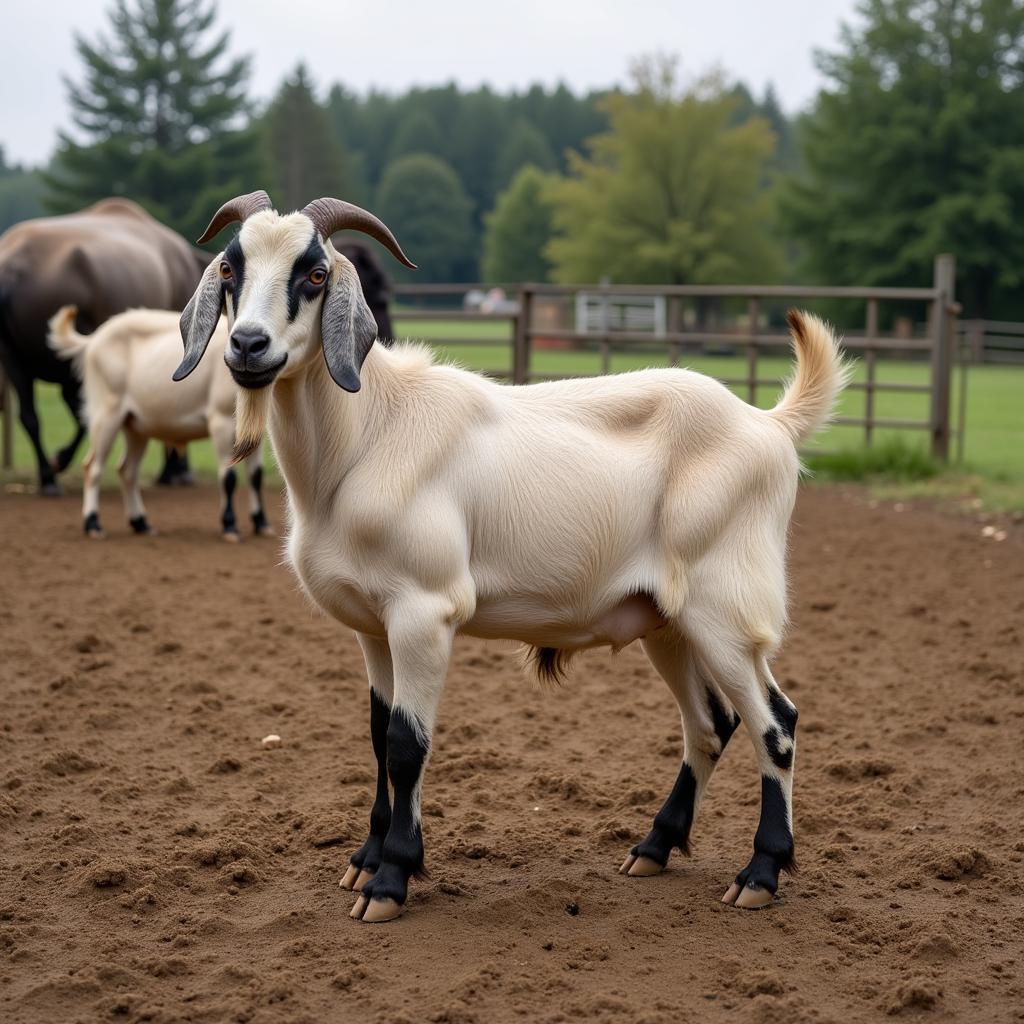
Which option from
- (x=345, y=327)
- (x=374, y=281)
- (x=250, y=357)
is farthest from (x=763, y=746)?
(x=374, y=281)

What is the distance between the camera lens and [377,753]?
13.6 ft

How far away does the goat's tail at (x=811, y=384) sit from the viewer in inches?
172

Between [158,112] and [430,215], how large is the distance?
46056mm

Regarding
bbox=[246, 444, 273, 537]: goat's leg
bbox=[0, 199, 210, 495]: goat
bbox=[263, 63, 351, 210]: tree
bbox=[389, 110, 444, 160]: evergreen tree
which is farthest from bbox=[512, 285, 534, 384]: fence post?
bbox=[389, 110, 444, 160]: evergreen tree

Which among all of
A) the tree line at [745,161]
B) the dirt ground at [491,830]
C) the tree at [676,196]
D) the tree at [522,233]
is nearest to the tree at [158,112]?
the tree line at [745,161]

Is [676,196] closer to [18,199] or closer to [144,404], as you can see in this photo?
[144,404]

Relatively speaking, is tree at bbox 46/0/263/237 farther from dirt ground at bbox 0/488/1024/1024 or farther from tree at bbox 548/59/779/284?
dirt ground at bbox 0/488/1024/1024

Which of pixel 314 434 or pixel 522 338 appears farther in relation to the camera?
pixel 522 338

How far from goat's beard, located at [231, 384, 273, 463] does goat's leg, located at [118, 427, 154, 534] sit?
648 cm

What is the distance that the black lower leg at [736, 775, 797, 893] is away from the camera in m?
4.00

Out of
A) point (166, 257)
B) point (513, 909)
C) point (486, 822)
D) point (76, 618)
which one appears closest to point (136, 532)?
point (76, 618)

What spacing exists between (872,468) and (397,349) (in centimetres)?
1016

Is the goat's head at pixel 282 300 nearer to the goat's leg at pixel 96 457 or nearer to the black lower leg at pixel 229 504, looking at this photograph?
the black lower leg at pixel 229 504

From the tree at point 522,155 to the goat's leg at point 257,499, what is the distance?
96.8 meters
